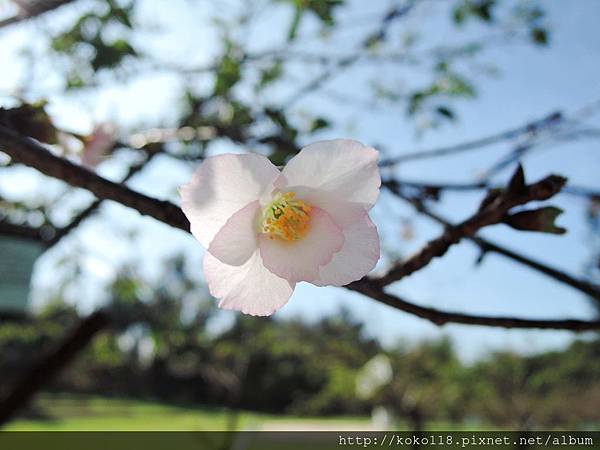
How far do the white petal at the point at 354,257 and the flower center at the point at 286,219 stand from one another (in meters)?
0.06

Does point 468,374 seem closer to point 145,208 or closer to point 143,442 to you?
point 143,442

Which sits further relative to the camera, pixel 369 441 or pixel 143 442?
pixel 143 442

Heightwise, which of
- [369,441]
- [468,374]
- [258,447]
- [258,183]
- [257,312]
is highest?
[468,374]

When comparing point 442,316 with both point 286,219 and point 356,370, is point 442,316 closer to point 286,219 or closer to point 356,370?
point 286,219

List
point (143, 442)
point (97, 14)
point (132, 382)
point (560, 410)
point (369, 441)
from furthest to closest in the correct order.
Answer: point (132, 382) → point (143, 442) → point (560, 410) → point (369, 441) → point (97, 14)

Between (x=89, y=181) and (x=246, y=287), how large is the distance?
0.18 meters

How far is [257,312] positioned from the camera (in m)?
0.46

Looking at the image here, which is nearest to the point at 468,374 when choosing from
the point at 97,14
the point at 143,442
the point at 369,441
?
the point at 143,442

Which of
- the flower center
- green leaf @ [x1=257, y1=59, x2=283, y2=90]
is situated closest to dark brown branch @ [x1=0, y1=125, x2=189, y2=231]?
the flower center

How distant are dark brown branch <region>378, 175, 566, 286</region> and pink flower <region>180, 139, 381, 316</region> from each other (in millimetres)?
73

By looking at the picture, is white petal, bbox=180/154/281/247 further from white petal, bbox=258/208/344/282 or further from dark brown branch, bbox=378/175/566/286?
dark brown branch, bbox=378/175/566/286

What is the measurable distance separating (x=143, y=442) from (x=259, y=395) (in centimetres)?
778

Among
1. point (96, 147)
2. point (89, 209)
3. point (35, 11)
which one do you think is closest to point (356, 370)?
point (89, 209)

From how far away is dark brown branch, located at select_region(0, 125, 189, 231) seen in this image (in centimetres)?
44
